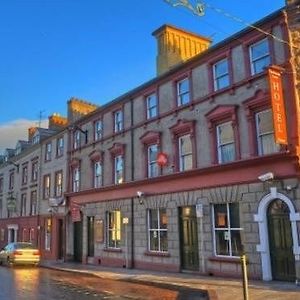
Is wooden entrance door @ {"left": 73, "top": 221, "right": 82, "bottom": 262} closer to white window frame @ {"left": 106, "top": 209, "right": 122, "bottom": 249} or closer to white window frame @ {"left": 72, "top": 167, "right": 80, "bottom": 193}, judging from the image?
white window frame @ {"left": 72, "top": 167, "right": 80, "bottom": 193}

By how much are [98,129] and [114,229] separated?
6.74m

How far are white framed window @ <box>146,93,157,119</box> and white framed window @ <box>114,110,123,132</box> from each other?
277cm

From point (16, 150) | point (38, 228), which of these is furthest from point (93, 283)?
point (16, 150)

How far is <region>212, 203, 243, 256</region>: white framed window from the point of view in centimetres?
1783

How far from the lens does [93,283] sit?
60.5 ft

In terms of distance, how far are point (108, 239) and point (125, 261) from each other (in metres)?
2.44

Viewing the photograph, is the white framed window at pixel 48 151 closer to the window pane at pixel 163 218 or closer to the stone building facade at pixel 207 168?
the stone building facade at pixel 207 168

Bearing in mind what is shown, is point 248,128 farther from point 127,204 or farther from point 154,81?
point 127,204

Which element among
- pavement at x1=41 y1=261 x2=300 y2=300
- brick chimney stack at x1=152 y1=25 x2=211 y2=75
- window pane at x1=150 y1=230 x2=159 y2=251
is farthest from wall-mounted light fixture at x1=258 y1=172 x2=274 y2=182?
brick chimney stack at x1=152 y1=25 x2=211 y2=75

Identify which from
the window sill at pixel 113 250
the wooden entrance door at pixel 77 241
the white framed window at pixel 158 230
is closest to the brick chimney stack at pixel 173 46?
the white framed window at pixel 158 230

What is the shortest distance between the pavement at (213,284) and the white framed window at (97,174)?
21.6 ft

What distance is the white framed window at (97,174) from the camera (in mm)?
27859

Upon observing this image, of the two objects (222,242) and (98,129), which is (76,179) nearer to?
(98,129)

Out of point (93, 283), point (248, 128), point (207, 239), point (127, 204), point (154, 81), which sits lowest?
point (93, 283)
